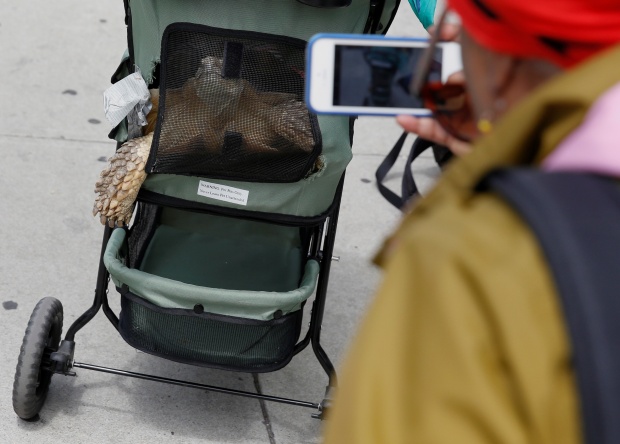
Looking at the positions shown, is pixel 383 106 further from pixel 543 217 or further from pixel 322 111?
pixel 543 217

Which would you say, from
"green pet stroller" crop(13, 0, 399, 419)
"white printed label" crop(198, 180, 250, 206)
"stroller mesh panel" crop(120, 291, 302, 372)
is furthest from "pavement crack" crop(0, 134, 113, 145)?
"white printed label" crop(198, 180, 250, 206)

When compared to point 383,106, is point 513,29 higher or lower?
higher

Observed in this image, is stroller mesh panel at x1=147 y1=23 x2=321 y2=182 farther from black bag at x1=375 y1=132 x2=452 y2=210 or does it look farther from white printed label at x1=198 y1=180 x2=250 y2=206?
black bag at x1=375 y1=132 x2=452 y2=210

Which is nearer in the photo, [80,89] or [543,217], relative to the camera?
[543,217]

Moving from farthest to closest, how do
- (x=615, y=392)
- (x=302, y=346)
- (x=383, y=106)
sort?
(x=302, y=346) < (x=383, y=106) < (x=615, y=392)

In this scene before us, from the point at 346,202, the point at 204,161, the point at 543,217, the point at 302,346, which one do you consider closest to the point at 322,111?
the point at 543,217

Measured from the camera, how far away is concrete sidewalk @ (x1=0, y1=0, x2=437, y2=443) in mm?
2883

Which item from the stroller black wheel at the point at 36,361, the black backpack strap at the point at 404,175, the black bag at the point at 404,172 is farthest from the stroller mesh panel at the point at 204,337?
the black backpack strap at the point at 404,175

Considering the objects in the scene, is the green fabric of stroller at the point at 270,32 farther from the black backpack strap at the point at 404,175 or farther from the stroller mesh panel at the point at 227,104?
the black backpack strap at the point at 404,175

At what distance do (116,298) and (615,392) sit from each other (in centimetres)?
287

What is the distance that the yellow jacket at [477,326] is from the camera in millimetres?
723

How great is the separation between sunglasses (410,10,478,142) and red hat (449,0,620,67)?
0.23 meters

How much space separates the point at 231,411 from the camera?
9.70 feet

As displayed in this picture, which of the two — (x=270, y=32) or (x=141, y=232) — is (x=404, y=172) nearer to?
(x=141, y=232)
